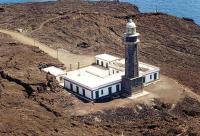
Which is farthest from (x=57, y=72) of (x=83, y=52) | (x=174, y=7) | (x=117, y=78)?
(x=174, y=7)

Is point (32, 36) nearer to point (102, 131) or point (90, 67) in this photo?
point (90, 67)

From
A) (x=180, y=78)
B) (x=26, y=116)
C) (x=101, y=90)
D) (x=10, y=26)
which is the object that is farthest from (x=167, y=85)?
(x=10, y=26)

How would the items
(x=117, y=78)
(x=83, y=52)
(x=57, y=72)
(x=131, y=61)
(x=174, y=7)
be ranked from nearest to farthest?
(x=131, y=61) → (x=117, y=78) → (x=57, y=72) → (x=83, y=52) → (x=174, y=7)

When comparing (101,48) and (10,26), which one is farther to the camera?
(10,26)

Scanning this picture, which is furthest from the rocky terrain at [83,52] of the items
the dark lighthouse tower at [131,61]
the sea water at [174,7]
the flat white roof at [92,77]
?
the sea water at [174,7]

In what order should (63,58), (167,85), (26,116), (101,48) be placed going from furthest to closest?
1. (101,48)
2. (63,58)
3. (167,85)
4. (26,116)

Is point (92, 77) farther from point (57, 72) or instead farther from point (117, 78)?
point (57, 72)

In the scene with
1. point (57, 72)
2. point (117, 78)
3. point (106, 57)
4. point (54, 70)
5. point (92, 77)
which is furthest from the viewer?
point (106, 57)
